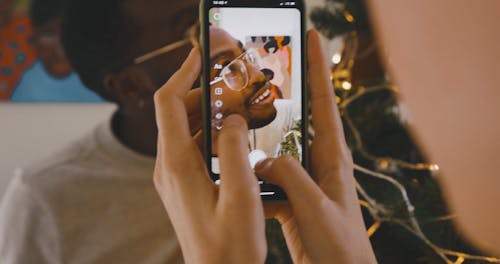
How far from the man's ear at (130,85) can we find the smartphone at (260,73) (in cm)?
41

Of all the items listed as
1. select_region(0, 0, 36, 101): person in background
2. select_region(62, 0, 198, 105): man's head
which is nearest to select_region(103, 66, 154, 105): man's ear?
select_region(62, 0, 198, 105): man's head

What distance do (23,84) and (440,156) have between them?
2.72 feet

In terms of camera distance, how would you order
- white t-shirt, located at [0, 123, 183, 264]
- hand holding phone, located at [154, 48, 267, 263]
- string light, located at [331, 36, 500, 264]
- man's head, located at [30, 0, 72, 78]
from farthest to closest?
man's head, located at [30, 0, 72, 78] < white t-shirt, located at [0, 123, 183, 264] < string light, located at [331, 36, 500, 264] < hand holding phone, located at [154, 48, 267, 263]

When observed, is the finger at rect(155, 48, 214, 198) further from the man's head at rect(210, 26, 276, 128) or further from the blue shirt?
the blue shirt

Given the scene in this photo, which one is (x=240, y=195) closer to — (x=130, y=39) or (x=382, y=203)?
(x=382, y=203)

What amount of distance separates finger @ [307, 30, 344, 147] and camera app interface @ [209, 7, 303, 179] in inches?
0.6

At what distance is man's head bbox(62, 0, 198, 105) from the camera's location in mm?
809

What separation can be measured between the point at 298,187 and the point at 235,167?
5 cm

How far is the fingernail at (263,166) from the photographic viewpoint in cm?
41

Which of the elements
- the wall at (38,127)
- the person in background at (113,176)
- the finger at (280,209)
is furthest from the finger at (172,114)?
the wall at (38,127)

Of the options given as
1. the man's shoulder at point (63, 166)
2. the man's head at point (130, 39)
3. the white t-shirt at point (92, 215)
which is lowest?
the white t-shirt at point (92, 215)

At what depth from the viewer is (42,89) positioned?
1.01 meters

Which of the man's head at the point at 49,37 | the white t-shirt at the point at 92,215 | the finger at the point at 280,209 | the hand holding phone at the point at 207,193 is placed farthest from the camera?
the man's head at the point at 49,37

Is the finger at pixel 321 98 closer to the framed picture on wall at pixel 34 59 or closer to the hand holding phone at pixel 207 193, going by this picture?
the hand holding phone at pixel 207 193
